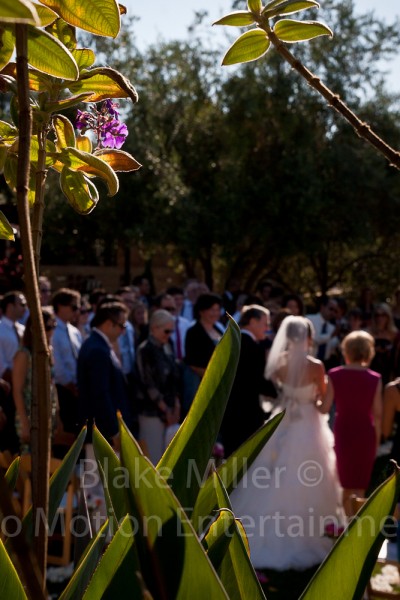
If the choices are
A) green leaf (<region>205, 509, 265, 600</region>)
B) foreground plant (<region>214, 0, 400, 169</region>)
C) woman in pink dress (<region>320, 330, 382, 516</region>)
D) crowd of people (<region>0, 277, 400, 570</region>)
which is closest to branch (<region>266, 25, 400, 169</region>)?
foreground plant (<region>214, 0, 400, 169</region>)

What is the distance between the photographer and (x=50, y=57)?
0.79 m

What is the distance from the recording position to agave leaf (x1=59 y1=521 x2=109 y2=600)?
95 centimetres

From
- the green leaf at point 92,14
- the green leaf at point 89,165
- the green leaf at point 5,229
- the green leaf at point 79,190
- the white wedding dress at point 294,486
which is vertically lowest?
the white wedding dress at point 294,486

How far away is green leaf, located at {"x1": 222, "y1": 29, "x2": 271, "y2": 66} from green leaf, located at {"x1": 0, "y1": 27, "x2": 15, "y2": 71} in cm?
27

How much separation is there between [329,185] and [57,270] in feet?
24.2

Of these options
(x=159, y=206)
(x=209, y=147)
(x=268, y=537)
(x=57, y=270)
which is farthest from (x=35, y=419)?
(x=57, y=270)

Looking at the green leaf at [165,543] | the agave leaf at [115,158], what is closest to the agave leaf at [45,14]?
the agave leaf at [115,158]

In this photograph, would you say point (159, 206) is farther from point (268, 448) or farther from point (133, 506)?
point (133, 506)

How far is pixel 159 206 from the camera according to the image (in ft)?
58.7

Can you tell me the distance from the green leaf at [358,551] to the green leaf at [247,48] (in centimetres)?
53

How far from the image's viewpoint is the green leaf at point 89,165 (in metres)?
0.94

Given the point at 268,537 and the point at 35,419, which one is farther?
the point at 268,537

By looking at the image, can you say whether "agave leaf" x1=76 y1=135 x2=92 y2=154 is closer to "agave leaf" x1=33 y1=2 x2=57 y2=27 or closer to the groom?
"agave leaf" x1=33 y1=2 x2=57 y2=27

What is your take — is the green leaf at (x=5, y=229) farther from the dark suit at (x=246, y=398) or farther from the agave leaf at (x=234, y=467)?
the dark suit at (x=246, y=398)
